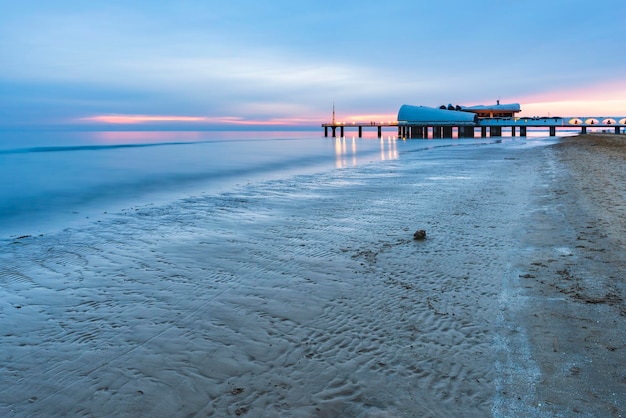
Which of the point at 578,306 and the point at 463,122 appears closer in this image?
the point at 578,306

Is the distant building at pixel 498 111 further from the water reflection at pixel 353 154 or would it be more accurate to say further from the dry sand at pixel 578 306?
the dry sand at pixel 578 306

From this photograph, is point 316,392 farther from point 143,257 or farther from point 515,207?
point 515,207

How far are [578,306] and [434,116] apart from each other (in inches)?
4540

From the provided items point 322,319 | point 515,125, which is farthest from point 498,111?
point 322,319

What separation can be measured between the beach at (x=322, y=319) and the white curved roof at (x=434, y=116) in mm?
107404

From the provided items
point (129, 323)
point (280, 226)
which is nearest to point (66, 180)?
point (280, 226)

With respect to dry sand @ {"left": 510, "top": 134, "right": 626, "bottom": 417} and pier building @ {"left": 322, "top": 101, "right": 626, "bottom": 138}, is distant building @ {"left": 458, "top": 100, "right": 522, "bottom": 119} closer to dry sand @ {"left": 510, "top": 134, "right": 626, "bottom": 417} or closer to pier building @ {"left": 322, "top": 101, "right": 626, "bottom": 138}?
pier building @ {"left": 322, "top": 101, "right": 626, "bottom": 138}

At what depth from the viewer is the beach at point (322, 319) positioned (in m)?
4.00

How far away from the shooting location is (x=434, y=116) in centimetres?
11419

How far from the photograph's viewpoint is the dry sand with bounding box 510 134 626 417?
3.86m

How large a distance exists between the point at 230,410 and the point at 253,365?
75cm

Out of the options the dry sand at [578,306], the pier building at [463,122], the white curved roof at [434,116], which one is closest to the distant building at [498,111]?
the pier building at [463,122]

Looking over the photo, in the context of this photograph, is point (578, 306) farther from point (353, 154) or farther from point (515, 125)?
point (515, 125)

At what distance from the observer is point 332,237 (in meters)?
10.1
